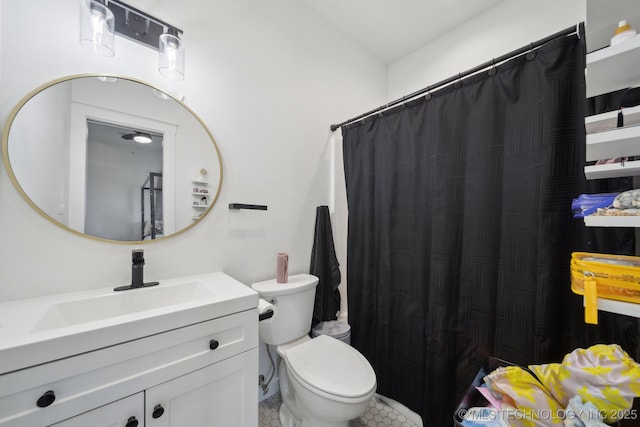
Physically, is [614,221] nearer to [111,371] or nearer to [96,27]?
[111,371]

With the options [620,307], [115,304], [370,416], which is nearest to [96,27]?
[115,304]

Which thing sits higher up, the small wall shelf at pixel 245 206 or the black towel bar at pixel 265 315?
the small wall shelf at pixel 245 206

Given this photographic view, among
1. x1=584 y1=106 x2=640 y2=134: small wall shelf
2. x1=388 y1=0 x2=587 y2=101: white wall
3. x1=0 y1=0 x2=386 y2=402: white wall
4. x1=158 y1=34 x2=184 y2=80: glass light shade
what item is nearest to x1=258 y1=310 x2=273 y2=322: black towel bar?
x1=0 y1=0 x2=386 y2=402: white wall

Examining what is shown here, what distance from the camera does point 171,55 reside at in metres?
1.11

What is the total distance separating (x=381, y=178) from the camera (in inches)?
61.4

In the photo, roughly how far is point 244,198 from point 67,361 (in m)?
0.97

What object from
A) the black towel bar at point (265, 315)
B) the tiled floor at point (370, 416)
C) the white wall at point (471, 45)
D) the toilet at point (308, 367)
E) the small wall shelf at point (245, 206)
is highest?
the white wall at point (471, 45)

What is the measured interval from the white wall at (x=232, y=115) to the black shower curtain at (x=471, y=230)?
497 millimetres

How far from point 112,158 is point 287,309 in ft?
3.77

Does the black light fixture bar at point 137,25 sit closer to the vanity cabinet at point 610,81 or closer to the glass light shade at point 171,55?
the glass light shade at point 171,55

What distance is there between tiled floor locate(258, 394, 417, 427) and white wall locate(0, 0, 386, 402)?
197 mm

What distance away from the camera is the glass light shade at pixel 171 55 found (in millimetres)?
1101

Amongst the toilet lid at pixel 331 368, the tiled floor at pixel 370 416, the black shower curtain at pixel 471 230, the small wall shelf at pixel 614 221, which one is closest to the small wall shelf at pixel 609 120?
the black shower curtain at pixel 471 230

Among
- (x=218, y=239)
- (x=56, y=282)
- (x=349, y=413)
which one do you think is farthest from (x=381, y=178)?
(x=56, y=282)
